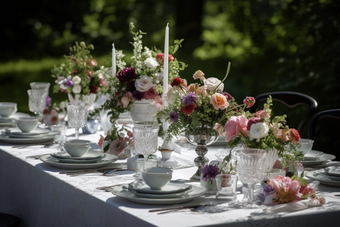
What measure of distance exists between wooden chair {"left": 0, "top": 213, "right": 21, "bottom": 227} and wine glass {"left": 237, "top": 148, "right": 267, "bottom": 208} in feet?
3.33

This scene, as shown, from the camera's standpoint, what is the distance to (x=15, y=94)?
874 cm

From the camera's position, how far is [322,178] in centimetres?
173

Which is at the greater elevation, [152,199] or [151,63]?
[151,63]

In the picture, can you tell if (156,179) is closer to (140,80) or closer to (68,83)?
(140,80)

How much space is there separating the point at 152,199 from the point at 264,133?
1.31 ft

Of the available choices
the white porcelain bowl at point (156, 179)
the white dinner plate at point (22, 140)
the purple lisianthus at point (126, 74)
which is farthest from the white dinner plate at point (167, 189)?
the white dinner plate at point (22, 140)

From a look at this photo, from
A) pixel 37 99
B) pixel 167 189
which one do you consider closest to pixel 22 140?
pixel 37 99

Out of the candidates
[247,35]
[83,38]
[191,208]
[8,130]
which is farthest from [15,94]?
[191,208]

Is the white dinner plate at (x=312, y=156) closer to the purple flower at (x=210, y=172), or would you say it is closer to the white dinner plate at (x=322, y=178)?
the white dinner plate at (x=322, y=178)

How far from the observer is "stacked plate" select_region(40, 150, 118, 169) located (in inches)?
73.7

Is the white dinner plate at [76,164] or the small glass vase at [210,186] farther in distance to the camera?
the white dinner plate at [76,164]

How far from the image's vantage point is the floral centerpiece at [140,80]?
2088 millimetres

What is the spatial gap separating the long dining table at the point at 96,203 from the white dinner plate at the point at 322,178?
2 cm

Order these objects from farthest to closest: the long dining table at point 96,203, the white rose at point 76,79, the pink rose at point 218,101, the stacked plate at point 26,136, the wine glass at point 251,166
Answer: the white rose at point 76,79
the stacked plate at point 26,136
the pink rose at point 218,101
the wine glass at point 251,166
the long dining table at point 96,203
